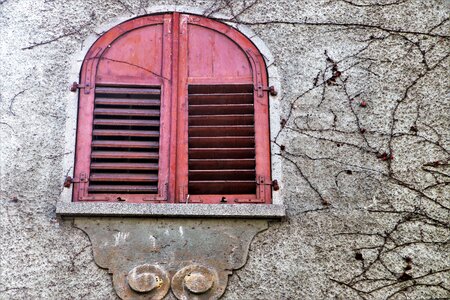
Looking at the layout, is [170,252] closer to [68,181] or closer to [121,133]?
[68,181]

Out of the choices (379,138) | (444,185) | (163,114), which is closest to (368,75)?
(379,138)

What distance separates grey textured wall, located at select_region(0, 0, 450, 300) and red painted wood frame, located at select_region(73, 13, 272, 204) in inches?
6.6

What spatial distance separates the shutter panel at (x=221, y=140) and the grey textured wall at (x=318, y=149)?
0.97 ft

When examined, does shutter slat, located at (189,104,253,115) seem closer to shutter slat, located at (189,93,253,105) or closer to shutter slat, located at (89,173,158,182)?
shutter slat, located at (189,93,253,105)

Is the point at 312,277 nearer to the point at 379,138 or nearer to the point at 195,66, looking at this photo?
the point at 379,138

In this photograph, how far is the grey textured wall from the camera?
212 inches

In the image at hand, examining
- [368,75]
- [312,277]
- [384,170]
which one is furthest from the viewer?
[368,75]

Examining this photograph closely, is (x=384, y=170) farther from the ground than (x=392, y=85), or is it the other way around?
(x=392, y=85)

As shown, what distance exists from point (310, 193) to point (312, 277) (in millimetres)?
701

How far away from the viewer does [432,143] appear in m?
5.89

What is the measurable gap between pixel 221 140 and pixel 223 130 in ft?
0.31

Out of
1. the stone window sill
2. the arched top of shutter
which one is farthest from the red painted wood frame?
the stone window sill

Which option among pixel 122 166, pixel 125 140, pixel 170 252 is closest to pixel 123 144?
pixel 125 140

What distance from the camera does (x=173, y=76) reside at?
243 inches
